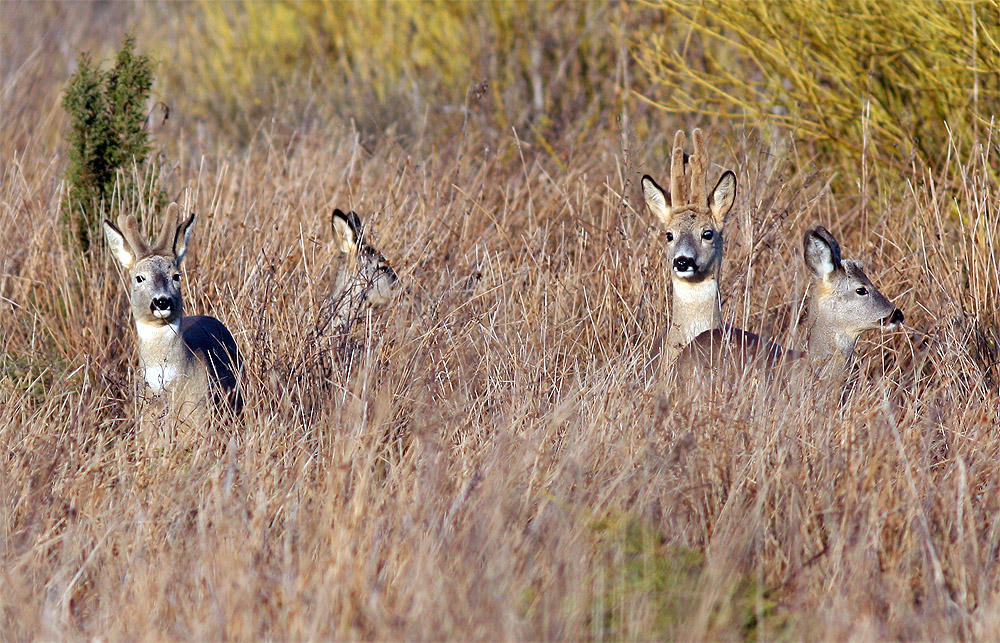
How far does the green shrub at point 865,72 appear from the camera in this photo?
6914 mm

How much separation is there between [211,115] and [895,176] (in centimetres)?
613

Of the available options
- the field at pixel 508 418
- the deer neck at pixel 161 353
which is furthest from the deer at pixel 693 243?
the deer neck at pixel 161 353

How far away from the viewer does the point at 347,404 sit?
14.7 feet

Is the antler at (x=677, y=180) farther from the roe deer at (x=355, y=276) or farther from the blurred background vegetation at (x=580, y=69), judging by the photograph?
the roe deer at (x=355, y=276)

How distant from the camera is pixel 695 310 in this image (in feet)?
18.8

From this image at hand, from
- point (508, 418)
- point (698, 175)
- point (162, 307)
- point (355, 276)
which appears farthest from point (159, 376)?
point (698, 175)

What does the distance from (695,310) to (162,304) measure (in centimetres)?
246

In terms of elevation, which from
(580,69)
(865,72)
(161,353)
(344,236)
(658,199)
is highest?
(865,72)

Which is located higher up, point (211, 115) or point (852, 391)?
point (852, 391)

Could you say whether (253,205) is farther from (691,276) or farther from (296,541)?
(296,541)

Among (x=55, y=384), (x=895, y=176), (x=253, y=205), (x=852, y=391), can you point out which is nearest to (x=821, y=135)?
(x=895, y=176)

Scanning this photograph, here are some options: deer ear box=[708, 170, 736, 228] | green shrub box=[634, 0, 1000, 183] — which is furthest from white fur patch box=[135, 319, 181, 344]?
green shrub box=[634, 0, 1000, 183]

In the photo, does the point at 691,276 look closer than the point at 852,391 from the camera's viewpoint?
No

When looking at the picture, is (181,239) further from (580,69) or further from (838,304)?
(580,69)
